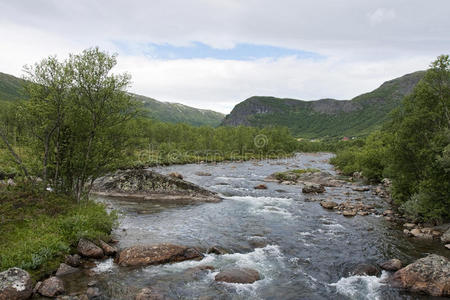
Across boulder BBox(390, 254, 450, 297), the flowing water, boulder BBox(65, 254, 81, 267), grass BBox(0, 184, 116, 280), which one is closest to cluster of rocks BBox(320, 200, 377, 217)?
the flowing water

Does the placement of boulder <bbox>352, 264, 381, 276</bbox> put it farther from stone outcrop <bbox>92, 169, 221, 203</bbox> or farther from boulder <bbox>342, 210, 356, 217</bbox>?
stone outcrop <bbox>92, 169, 221, 203</bbox>

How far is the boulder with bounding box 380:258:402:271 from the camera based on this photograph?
17844 mm

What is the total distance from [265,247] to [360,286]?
728 cm

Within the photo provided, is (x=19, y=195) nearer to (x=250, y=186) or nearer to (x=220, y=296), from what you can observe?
(x=220, y=296)

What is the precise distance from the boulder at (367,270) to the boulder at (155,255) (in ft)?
32.8

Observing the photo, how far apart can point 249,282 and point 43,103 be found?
59.5ft

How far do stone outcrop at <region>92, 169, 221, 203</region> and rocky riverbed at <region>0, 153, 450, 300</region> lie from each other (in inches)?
72.9

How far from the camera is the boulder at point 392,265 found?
1784cm

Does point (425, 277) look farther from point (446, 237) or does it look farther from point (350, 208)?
point (350, 208)

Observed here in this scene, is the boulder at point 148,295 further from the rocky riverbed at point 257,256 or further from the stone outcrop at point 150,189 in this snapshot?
the stone outcrop at point 150,189

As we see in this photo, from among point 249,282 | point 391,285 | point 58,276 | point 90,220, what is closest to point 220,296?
point 249,282

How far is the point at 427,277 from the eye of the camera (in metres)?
15.3

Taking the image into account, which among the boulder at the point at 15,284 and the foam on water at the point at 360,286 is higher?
the boulder at the point at 15,284

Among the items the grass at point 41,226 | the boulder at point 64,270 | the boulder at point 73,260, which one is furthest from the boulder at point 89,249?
the boulder at point 64,270
